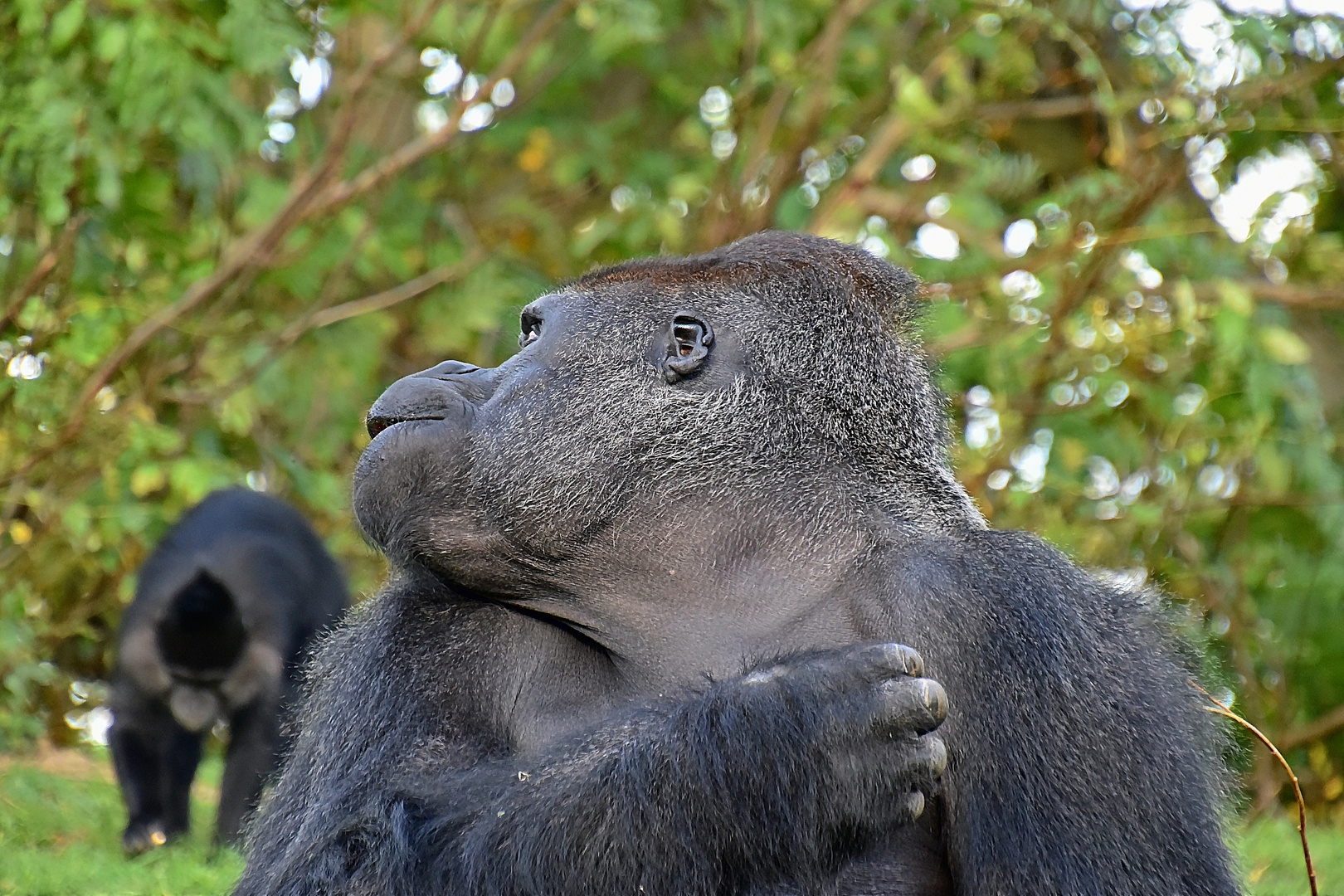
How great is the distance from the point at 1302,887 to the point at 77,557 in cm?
539

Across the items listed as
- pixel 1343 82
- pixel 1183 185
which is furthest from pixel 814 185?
pixel 1343 82

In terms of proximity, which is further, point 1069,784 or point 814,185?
point 814,185

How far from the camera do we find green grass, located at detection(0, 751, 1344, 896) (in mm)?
4277

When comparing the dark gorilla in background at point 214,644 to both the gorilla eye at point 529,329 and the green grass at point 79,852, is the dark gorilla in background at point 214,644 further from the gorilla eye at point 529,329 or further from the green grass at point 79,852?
the gorilla eye at point 529,329

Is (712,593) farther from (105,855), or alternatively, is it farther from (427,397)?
(105,855)

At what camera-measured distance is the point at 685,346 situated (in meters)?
3.05

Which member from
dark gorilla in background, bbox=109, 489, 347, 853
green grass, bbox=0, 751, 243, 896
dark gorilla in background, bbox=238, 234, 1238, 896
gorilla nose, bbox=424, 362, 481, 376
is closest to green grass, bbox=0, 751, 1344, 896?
green grass, bbox=0, 751, 243, 896

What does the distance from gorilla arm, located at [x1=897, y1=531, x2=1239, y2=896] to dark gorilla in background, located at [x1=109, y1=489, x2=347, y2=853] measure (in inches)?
221

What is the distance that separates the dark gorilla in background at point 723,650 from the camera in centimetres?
249

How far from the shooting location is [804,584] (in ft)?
9.36

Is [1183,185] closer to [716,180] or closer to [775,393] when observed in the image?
[716,180]

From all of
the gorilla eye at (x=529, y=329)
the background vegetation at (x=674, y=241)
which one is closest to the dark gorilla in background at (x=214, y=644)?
the background vegetation at (x=674, y=241)

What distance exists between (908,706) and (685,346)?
3.14 feet

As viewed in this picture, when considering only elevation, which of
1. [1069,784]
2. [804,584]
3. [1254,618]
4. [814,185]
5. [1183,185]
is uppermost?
[804,584]
